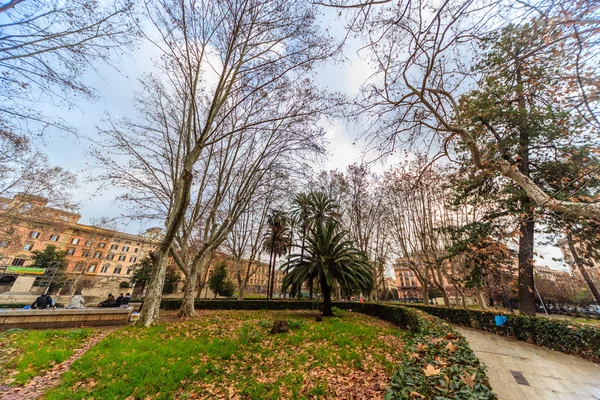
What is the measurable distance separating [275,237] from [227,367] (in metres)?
17.9

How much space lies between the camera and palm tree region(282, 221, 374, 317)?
1330cm

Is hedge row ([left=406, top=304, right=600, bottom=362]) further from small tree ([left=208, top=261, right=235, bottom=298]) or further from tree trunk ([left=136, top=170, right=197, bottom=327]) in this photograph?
small tree ([left=208, top=261, right=235, bottom=298])

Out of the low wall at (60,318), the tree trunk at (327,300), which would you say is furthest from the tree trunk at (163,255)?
the tree trunk at (327,300)

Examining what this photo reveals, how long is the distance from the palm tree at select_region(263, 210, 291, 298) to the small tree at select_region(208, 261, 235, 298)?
13107 millimetres

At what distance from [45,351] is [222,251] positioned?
1220 inches

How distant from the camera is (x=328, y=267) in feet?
44.9

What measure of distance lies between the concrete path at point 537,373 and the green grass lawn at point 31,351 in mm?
9477

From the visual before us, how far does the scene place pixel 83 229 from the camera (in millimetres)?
41000

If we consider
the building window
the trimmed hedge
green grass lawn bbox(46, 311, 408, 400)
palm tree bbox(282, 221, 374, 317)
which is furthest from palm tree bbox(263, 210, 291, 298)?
the building window

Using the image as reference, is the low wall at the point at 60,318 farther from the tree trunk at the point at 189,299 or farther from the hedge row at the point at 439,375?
the hedge row at the point at 439,375

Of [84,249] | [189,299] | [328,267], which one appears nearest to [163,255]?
[189,299]

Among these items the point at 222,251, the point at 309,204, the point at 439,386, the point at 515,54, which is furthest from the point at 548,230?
the point at 222,251

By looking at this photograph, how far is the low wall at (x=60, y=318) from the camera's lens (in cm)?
804

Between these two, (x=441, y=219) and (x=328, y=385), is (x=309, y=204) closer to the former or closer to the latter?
(x=441, y=219)
